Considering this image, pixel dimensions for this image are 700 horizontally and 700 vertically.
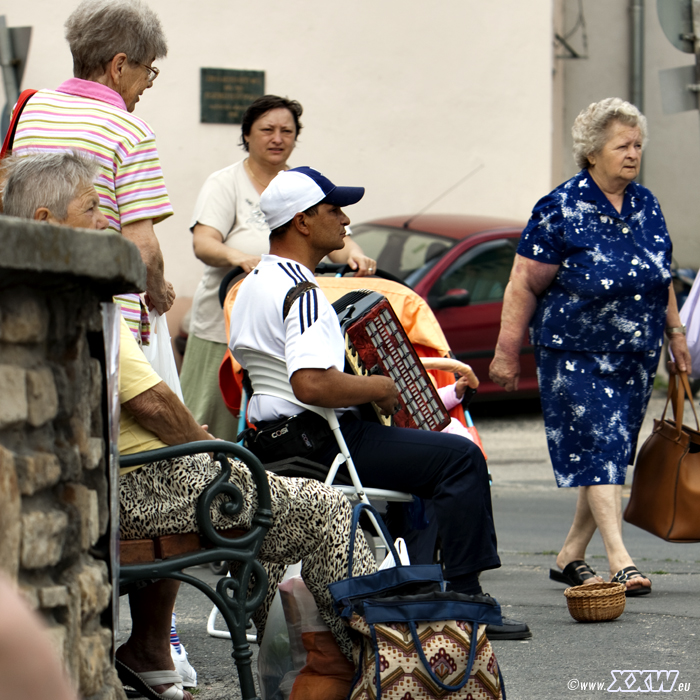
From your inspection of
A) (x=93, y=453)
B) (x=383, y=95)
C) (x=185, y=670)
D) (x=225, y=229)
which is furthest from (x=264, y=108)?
(x=383, y=95)

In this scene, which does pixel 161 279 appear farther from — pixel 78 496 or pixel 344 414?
pixel 78 496

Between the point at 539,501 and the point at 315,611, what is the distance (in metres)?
5.20

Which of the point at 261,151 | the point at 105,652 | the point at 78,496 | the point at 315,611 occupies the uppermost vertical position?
the point at 261,151

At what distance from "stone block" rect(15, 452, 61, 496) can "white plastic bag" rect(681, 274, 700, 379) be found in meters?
3.94

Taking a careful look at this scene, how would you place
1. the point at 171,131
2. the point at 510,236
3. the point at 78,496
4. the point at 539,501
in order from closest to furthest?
the point at 78,496, the point at 539,501, the point at 510,236, the point at 171,131

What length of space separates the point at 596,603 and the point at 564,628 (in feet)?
0.49

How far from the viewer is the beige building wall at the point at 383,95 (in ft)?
43.7

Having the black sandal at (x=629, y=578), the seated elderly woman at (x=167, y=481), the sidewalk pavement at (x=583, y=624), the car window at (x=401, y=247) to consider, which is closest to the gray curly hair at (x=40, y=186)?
the seated elderly woman at (x=167, y=481)

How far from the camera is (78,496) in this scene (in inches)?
92.9

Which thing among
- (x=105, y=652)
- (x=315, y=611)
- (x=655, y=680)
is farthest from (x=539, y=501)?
(x=105, y=652)

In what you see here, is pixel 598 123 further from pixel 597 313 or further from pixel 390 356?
pixel 390 356

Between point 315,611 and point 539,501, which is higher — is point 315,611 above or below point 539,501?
above

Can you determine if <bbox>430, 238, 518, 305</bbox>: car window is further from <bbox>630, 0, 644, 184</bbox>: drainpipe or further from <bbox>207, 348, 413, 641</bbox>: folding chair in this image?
<bbox>207, 348, 413, 641</bbox>: folding chair

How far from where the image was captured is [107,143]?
380 centimetres
